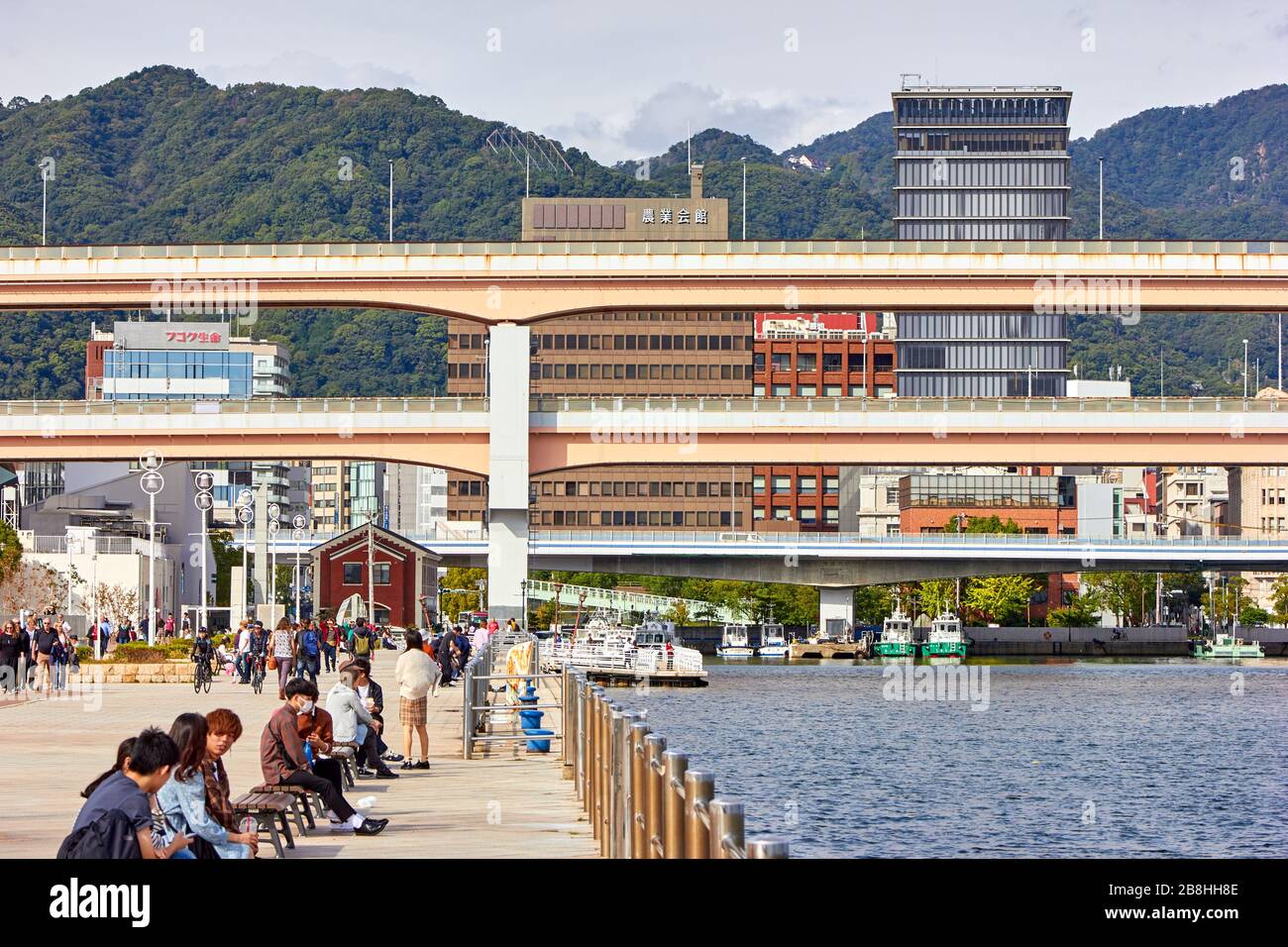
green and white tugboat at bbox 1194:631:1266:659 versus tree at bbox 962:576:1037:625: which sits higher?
tree at bbox 962:576:1037:625

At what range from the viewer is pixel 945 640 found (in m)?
128

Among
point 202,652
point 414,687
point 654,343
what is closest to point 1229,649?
point 654,343

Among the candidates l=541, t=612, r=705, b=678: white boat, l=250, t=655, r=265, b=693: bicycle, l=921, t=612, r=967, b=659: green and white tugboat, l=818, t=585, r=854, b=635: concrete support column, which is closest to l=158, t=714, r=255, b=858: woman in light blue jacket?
l=250, t=655, r=265, b=693: bicycle

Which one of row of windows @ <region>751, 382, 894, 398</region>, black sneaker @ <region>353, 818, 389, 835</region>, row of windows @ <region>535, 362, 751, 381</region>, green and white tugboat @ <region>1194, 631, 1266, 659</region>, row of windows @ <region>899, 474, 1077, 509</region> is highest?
row of windows @ <region>535, 362, 751, 381</region>

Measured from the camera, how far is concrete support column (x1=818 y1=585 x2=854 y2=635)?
11950cm

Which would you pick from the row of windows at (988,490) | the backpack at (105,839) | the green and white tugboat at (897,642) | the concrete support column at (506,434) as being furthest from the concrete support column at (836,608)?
the backpack at (105,839)

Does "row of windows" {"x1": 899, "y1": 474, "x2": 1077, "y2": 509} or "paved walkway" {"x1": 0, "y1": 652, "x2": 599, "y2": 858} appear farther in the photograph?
"row of windows" {"x1": 899, "y1": 474, "x2": 1077, "y2": 509}

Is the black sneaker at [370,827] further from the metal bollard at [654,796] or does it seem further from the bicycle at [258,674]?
the bicycle at [258,674]

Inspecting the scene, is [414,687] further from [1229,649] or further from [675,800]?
[1229,649]

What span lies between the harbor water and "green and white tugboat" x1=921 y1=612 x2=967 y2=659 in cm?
3682

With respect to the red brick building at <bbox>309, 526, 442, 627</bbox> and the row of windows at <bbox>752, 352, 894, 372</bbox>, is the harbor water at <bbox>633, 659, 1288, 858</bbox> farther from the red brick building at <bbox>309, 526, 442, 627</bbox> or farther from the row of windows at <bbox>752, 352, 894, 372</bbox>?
the row of windows at <bbox>752, 352, 894, 372</bbox>

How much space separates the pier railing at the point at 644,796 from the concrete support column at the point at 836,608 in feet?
309

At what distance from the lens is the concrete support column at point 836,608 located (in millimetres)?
119500

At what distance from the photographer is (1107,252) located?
71625mm
